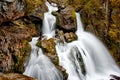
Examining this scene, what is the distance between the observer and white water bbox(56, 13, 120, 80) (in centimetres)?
1480

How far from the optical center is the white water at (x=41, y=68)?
44.1ft

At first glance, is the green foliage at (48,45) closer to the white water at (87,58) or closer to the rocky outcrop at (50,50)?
the rocky outcrop at (50,50)

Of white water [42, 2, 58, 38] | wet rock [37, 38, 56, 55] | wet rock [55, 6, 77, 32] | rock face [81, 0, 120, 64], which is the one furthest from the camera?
rock face [81, 0, 120, 64]

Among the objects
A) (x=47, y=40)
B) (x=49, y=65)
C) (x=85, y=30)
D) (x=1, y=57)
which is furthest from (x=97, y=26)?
(x=1, y=57)

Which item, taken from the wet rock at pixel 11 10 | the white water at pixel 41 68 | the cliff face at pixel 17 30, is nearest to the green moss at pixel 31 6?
the cliff face at pixel 17 30

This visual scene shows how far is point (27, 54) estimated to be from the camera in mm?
13984

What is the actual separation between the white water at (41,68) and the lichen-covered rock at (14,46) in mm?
379

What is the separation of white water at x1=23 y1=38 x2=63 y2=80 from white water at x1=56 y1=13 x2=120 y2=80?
1.10 metres

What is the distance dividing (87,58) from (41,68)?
3.32 meters

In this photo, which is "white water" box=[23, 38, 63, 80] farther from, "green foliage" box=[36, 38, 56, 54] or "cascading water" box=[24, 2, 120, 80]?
"green foliage" box=[36, 38, 56, 54]

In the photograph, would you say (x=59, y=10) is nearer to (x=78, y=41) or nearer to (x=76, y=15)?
(x=76, y=15)

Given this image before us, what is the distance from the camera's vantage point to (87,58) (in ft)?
51.3

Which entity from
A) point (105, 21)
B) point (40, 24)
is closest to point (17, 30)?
point (40, 24)

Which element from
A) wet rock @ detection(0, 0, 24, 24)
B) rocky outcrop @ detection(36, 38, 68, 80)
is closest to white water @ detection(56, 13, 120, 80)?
rocky outcrop @ detection(36, 38, 68, 80)
